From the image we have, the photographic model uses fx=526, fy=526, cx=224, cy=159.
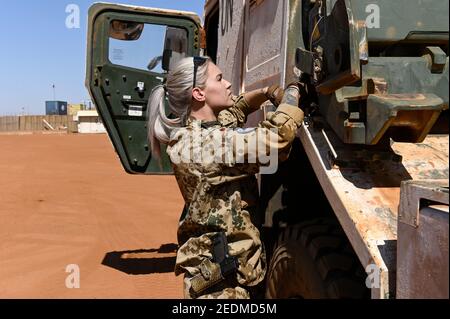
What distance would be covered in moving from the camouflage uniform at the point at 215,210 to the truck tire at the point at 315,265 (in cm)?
12

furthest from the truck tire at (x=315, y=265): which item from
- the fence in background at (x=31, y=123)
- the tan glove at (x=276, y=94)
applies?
the fence in background at (x=31, y=123)

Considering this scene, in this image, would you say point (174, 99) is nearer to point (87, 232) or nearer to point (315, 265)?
point (315, 265)

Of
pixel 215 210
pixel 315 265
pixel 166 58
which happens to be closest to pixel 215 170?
pixel 215 210

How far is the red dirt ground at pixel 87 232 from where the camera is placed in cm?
478

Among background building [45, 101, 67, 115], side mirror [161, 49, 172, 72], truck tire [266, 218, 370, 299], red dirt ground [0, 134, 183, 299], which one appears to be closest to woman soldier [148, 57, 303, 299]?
truck tire [266, 218, 370, 299]

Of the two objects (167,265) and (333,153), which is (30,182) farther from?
(333,153)

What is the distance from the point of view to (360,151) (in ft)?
6.38

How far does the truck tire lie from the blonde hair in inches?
27.8

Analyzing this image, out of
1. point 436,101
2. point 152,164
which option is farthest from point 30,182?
point 436,101

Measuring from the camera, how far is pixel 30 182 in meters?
10.0

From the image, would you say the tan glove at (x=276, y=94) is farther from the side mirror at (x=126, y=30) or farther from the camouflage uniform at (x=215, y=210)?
the side mirror at (x=126, y=30)

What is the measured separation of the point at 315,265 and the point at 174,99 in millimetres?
948

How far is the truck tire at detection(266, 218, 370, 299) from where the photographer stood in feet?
6.26
